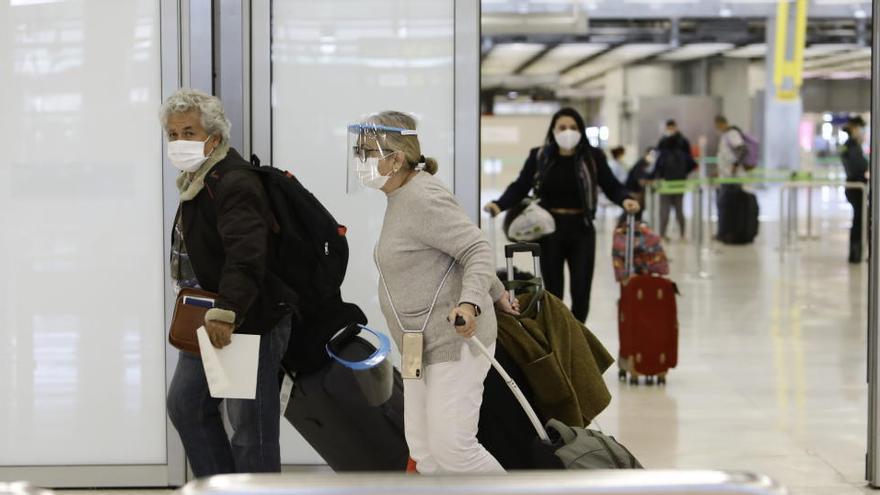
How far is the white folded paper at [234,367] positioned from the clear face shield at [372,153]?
0.55 meters

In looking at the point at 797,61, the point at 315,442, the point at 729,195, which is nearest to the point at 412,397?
the point at 315,442

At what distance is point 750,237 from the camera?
1769cm

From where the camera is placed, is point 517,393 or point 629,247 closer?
point 517,393

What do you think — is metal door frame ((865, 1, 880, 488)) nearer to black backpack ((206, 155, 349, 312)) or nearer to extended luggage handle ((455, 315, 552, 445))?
extended luggage handle ((455, 315, 552, 445))

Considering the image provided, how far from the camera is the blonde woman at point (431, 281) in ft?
11.9

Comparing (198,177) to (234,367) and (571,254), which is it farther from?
(571,254)

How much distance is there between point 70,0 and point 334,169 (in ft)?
3.80

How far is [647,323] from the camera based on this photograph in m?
7.20

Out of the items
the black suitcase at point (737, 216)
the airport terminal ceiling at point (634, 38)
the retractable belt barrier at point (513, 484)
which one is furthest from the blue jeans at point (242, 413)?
the black suitcase at point (737, 216)

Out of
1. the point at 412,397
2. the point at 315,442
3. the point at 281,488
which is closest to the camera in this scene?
the point at 281,488

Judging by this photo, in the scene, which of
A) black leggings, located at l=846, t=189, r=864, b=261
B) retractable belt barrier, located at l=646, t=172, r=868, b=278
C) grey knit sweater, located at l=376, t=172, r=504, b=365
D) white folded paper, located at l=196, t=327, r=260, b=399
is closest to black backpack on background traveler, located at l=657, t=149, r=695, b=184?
retractable belt barrier, located at l=646, t=172, r=868, b=278

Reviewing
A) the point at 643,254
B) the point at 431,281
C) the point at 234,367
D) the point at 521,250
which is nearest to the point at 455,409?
the point at 431,281

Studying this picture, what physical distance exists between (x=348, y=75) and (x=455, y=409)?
5.82 feet

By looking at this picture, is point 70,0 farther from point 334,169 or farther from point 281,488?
point 281,488
